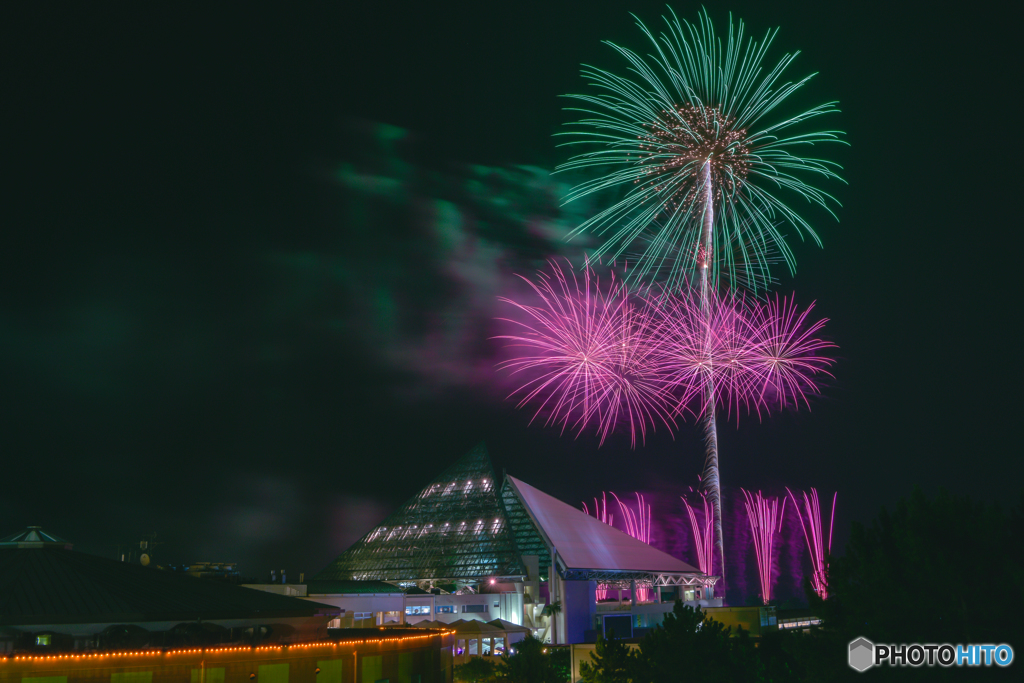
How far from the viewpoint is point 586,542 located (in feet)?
176

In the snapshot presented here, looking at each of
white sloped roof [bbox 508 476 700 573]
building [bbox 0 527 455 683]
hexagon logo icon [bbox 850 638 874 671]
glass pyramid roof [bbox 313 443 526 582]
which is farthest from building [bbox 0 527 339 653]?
white sloped roof [bbox 508 476 700 573]

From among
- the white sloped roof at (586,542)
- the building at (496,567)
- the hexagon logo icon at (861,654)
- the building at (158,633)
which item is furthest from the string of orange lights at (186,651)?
the white sloped roof at (586,542)

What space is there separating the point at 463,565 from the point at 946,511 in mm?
33219

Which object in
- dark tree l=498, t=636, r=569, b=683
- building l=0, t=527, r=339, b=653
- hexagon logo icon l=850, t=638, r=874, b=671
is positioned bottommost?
dark tree l=498, t=636, r=569, b=683

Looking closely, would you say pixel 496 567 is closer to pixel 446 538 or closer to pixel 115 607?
pixel 446 538

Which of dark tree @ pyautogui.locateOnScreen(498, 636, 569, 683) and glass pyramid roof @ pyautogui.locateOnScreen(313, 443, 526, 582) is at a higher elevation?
glass pyramid roof @ pyautogui.locateOnScreen(313, 443, 526, 582)

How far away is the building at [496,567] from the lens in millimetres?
48281

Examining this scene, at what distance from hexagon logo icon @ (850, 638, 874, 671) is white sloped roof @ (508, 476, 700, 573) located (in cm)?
2630

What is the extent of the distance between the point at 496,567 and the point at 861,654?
29795 millimetres

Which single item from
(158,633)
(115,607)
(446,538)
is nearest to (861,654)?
(158,633)

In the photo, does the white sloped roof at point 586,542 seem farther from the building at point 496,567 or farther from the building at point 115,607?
the building at point 115,607

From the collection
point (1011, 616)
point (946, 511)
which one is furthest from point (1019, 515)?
point (1011, 616)

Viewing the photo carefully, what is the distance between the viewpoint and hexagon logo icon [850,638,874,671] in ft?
74.2

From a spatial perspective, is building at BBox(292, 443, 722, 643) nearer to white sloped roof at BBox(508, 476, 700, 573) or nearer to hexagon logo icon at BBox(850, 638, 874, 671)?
white sloped roof at BBox(508, 476, 700, 573)
